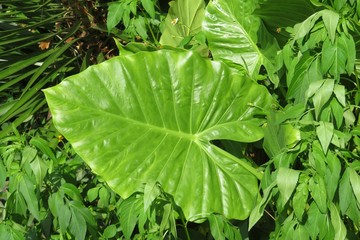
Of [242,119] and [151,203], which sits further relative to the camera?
[242,119]

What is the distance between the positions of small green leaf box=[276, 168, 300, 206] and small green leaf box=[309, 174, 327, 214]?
0.15 ft

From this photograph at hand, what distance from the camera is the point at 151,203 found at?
6.43ft

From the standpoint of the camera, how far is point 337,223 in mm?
1880

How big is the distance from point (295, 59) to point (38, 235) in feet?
3.12

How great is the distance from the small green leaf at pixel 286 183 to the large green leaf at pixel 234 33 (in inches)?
36.1

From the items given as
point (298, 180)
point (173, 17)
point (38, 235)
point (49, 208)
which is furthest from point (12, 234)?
point (173, 17)

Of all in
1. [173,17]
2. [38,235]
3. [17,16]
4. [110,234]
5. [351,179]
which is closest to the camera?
[351,179]

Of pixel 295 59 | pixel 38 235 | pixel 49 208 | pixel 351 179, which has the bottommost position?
pixel 38 235

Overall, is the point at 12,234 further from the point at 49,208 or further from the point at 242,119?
the point at 242,119

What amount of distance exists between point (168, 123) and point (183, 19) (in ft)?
2.31

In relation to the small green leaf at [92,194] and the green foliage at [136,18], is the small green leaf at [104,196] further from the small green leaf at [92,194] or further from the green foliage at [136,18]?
the green foliage at [136,18]

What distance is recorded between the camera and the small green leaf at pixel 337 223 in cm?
188

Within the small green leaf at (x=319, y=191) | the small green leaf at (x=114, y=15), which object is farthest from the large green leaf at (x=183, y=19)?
the small green leaf at (x=319, y=191)

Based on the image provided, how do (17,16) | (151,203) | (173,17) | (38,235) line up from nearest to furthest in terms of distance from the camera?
1. (151,203)
2. (38,235)
3. (173,17)
4. (17,16)
